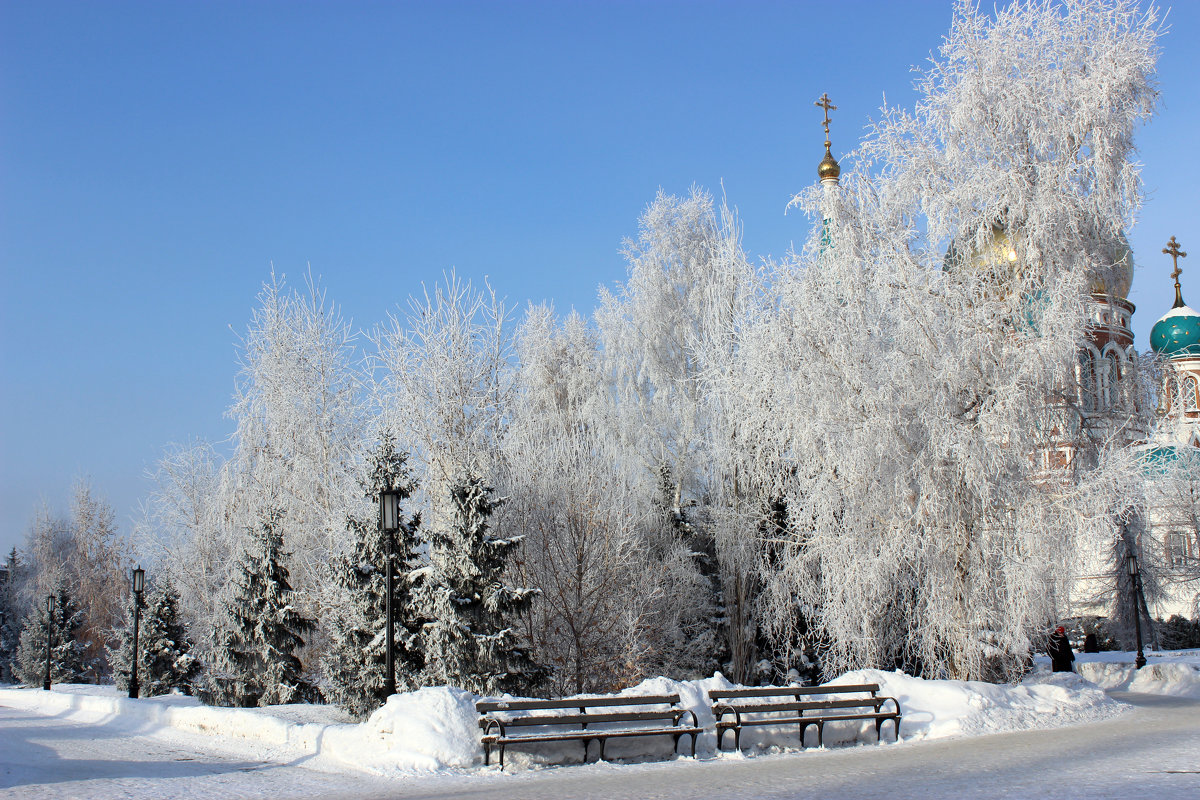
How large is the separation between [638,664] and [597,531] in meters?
2.91

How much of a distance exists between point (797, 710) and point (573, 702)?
2.80m

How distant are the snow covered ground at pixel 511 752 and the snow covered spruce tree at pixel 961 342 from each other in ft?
6.05

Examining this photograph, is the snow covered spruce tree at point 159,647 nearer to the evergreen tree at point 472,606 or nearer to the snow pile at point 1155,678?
the evergreen tree at point 472,606

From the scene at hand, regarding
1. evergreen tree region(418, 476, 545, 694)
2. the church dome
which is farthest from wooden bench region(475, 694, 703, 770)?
the church dome

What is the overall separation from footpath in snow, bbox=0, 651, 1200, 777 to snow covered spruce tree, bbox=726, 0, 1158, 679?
1.26 m

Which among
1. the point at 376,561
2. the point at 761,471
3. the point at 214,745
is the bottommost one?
the point at 214,745

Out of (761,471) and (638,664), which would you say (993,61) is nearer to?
(761,471)

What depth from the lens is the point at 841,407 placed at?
14.1 metres

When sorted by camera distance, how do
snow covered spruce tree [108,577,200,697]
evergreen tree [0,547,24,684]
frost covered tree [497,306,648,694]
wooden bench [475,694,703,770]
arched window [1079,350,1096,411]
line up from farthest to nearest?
evergreen tree [0,547,24,684] < snow covered spruce tree [108,577,200,697] < frost covered tree [497,306,648,694] < arched window [1079,350,1096,411] < wooden bench [475,694,703,770]

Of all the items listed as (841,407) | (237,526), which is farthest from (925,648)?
(237,526)

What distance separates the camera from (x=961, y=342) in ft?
45.0

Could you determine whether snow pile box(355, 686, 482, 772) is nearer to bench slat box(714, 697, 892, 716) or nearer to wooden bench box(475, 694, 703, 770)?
wooden bench box(475, 694, 703, 770)

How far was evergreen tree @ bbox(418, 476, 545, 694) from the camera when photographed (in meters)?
13.9

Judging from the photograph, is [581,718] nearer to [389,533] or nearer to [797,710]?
[797,710]
